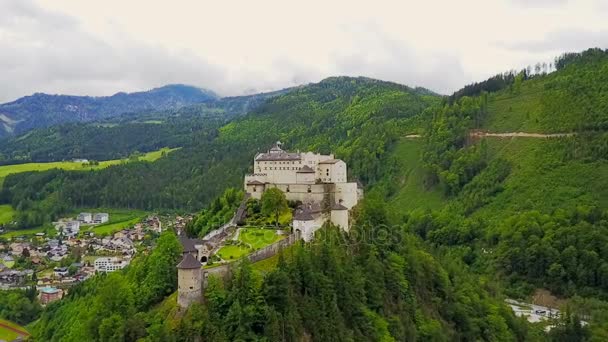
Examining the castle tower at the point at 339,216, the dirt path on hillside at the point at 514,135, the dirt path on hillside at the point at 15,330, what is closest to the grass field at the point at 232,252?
the castle tower at the point at 339,216

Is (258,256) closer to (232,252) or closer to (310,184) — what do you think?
(232,252)

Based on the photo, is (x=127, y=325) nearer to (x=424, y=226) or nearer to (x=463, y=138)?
(x=424, y=226)

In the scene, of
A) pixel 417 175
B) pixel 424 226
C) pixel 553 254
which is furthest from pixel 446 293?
pixel 417 175

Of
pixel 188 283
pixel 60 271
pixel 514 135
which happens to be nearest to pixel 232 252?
pixel 188 283

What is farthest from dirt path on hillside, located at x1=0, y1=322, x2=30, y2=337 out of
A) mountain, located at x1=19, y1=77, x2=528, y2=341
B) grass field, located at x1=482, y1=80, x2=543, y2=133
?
grass field, located at x1=482, y1=80, x2=543, y2=133

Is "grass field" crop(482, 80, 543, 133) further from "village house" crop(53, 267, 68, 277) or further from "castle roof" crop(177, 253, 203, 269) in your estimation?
"castle roof" crop(177, 253, 203, 269)

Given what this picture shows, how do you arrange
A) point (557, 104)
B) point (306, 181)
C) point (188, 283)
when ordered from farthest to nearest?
1. point (557, 104)
2. point (306, 181)
3. point (188, 283)

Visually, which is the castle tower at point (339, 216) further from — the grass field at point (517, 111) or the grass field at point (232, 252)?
the grass field at point (517, 111)
